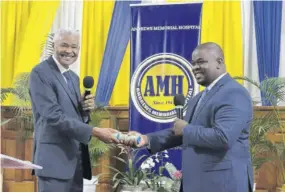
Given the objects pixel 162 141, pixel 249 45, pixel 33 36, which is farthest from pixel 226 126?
pixel 33 36

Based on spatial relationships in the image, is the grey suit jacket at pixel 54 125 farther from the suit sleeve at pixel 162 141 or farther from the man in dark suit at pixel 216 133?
the man in dark suit at pixel 216 133

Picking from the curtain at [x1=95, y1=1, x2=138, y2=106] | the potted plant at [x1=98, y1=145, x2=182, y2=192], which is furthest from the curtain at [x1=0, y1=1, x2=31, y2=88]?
the potted plant at [x1=98, y1=145, x2=182, y2=192]

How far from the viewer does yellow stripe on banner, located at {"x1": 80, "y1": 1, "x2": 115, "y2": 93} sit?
6.26m

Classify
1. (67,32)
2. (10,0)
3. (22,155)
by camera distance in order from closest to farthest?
(67,32)
(22,155)
(10,0)

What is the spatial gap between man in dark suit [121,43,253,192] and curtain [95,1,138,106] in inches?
146

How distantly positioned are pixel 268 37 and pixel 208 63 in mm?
3616

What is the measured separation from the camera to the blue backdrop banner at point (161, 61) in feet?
15.0

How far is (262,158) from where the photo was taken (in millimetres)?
5043

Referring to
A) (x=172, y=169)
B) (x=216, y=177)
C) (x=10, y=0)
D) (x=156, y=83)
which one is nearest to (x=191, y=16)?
(x=156, y=83)

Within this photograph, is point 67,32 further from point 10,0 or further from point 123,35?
point 10,0

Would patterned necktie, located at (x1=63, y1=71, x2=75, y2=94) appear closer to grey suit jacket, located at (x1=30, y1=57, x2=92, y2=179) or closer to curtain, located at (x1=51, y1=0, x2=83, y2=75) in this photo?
grey suit jacket, located at (x1=30, y1=57, x2=92, y2=179)

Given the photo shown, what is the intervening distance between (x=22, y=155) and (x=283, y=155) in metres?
3.19

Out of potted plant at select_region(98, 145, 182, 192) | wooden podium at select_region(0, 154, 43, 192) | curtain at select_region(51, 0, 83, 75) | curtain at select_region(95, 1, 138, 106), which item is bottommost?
potted plant at select_region(98, 145, 182, 192)

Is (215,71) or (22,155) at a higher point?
(215,71)
